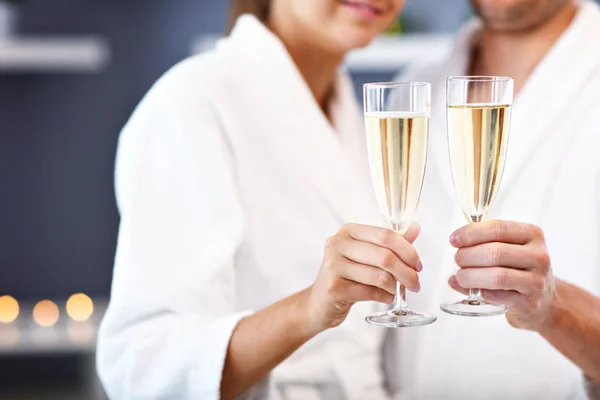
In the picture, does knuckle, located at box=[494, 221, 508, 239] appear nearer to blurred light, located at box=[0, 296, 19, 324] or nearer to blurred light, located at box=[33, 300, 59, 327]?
blurred light, located at box=[33, 300, 59, 327]

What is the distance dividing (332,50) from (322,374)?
68 cm

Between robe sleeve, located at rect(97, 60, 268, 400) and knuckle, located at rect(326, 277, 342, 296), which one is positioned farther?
robe sleeve, located at rect(97, 60, 268, 400)

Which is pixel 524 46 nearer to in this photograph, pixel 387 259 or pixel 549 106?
pixel 549 106

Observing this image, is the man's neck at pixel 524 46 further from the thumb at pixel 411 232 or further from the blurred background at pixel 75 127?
the blurred background at pixel 75 127

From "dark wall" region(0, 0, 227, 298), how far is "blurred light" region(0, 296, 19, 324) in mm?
82

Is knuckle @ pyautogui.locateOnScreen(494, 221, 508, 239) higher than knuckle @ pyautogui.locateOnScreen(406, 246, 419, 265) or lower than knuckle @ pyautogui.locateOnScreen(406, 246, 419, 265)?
higher

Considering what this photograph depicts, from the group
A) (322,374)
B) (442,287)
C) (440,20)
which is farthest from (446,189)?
(440,20)

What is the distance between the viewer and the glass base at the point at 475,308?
1312mm

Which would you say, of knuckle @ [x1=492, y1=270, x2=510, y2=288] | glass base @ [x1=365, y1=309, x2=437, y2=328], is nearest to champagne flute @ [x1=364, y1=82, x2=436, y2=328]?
glass base @ [x1=365, y1=309, x2=437, y2=328]

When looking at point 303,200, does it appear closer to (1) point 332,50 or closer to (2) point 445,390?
(1) point 332,50

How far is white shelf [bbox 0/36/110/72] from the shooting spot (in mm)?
4180

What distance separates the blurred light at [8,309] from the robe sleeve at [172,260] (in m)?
2.68

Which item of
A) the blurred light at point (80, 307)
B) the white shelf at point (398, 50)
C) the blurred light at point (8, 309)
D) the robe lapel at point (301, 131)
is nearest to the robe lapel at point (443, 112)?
the robe lapel at point (301, 131)

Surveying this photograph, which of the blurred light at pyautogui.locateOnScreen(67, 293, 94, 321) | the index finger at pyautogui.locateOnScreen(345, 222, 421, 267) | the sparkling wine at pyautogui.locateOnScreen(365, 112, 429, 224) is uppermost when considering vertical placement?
the sparkling wine at pyautogui.locateOnScreen(365, 112, 429, 224)
